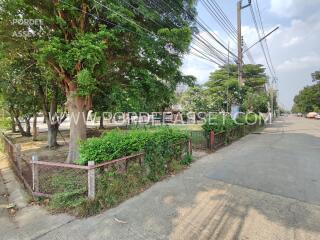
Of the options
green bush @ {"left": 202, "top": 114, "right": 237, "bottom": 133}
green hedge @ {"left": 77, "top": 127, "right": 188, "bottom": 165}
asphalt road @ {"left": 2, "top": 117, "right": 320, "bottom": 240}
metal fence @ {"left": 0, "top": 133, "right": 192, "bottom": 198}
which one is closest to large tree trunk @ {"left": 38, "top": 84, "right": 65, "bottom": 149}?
metal fence @ {"left": 0, "top": 133, "right": 192, "bottom": 198}

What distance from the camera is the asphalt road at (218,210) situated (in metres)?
3.39

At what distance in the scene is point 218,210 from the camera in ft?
13.5

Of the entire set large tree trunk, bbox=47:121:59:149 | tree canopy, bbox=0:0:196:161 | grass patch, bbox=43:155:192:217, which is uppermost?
tree canopy, bbox=0:0:196:161

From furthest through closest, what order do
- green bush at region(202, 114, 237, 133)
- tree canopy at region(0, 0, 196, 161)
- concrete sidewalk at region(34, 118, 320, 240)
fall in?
green bush at region(202, 114, 237, 133), tree canopy at region(0, 0, 196, 161), concrete sidewalk at region(34, 118, 320, 240)

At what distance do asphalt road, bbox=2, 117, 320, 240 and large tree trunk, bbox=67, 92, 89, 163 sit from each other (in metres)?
3.59

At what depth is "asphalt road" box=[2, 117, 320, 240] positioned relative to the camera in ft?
11.1

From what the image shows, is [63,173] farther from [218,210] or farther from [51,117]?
[51,117]

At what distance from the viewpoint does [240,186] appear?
17.6ft

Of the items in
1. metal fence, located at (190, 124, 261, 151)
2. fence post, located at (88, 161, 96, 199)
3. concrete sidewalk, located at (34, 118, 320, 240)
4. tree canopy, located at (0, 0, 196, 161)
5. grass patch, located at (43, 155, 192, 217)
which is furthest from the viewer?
metal fence, located at (190, 124, 261, 151)

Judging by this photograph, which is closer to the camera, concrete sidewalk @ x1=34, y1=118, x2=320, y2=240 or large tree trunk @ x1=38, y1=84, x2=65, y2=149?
concrete sidewalk @ x1=34, y1=118, x2=320, y2=240

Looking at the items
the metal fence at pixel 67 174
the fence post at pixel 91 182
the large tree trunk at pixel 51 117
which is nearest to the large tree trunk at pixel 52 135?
the large tree trunk at pixel 51 117

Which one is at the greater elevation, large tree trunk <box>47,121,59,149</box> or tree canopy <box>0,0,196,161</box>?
tree canopy <box>0,0,196,161</box>

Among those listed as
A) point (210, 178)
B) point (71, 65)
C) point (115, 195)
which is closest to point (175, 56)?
point (71, 65)

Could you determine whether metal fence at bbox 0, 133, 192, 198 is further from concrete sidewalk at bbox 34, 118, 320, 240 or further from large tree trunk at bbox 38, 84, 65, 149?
large tree trunk at bbox 38, 84, 65, 149
